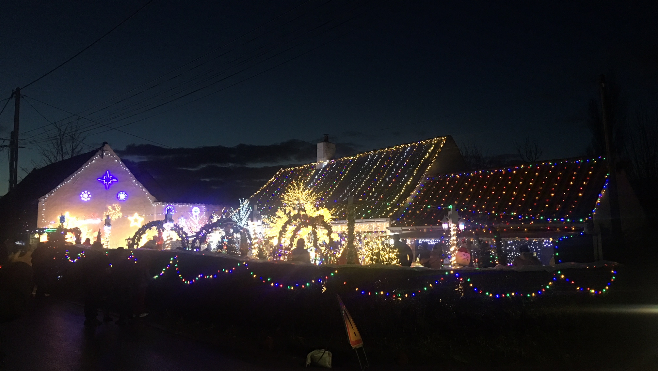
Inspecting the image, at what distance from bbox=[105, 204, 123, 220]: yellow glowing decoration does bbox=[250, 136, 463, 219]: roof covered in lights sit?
26.7 feet

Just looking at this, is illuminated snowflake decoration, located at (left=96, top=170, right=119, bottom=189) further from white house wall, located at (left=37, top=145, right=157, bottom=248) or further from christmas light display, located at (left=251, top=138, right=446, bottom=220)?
christmas light display, located at (left=251, top=138, right=446, bottom=220)

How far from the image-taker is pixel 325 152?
97.9ft

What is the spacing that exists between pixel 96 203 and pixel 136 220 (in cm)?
272

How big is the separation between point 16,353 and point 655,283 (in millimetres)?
10918

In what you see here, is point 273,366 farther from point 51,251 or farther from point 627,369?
point 51,251

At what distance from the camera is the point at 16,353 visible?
327 inches

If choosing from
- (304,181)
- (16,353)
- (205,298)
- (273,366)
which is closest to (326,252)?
(205,298)

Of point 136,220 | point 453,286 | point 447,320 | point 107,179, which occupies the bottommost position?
point 447,320

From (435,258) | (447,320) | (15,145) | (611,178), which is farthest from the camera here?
(15,145)

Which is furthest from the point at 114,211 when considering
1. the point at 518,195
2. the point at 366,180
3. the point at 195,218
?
the point at 518,195

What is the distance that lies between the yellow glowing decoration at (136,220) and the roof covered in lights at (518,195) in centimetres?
1854

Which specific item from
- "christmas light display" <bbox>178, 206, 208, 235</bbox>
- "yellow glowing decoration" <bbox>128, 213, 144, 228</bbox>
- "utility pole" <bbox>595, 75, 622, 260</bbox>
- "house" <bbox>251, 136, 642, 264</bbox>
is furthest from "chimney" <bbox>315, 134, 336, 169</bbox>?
"utility pole" <bbox>595, 75, 622, 260</bbox>

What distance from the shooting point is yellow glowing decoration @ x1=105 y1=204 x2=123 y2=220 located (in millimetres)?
29750

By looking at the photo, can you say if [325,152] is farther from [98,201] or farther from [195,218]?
[98,201]
